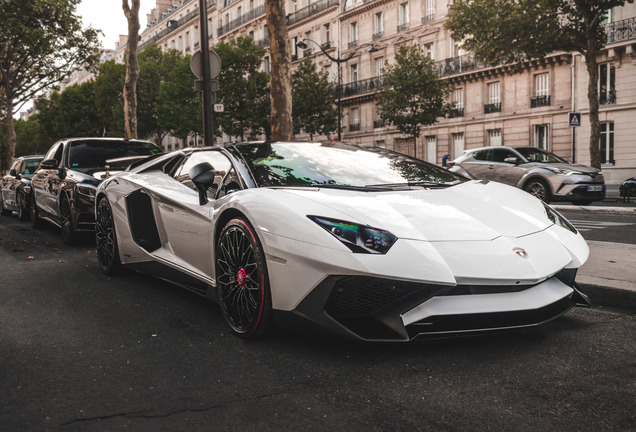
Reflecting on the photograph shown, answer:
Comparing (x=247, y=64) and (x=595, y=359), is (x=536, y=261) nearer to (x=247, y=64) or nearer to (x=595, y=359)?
(x=595, y=359)

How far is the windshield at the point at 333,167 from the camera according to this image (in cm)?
364

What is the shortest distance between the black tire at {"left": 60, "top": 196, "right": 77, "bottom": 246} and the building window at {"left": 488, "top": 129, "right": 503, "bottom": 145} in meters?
29.8

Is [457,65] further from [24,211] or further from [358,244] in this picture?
[358,244]

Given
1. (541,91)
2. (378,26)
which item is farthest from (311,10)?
(541,91)

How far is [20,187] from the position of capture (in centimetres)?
1171

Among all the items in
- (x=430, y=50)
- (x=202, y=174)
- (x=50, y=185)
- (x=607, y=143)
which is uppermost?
(x=430, y=50)

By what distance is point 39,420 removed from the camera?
2361 mm

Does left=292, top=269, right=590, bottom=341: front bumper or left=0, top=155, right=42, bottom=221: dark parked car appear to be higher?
left=0, top=155, right=42, bottom=221: dark parked car

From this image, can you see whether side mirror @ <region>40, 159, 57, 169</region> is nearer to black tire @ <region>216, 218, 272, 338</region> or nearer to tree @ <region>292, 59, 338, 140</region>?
black tire @ <region>216, 218, 272, 338</region>

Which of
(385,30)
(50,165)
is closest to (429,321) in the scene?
(50,165)

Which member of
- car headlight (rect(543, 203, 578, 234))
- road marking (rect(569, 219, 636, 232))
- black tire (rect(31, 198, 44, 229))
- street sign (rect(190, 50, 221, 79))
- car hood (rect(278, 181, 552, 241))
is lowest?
road marking (rect(569, 219, 636, 232))

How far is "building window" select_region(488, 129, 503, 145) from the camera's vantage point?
34.4 m

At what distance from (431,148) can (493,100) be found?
5.28m

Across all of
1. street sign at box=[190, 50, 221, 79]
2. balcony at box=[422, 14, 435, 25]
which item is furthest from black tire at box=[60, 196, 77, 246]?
balcony at box=[422, 14, 435, 25]
